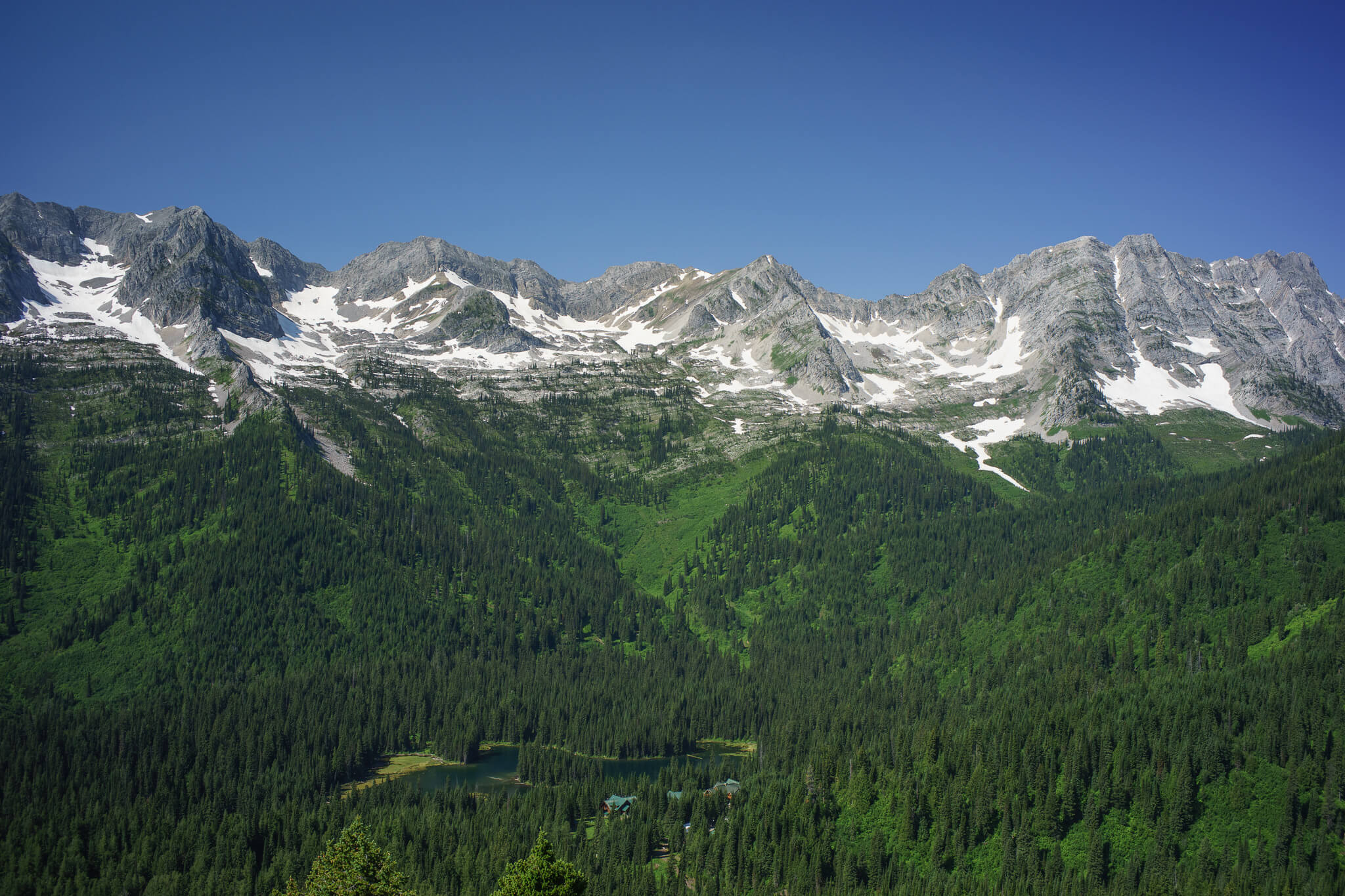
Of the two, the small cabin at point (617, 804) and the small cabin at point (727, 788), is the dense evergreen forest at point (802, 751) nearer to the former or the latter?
the small cabin at point (617, 804)

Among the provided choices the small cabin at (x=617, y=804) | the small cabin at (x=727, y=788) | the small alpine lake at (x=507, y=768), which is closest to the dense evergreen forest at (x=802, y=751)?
the small cabin at (x=617, y=804)

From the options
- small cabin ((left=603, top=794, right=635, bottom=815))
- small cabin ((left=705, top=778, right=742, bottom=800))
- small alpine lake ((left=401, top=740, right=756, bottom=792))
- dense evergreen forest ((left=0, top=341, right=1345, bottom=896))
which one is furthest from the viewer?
small alpine lake ((left=401, top=740, right=756, bottom=792))

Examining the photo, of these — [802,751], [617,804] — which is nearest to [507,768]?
[617,804]

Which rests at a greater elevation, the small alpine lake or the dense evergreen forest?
the dense evergreen forest

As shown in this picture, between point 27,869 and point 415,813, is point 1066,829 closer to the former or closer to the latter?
point 415,813

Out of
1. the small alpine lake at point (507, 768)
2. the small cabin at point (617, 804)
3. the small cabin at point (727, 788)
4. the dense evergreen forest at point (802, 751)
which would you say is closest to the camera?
the dense evergreen forest at point (802, 751)

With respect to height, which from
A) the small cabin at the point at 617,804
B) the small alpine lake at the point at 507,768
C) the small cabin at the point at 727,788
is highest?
the small cabin at the point at 727,788

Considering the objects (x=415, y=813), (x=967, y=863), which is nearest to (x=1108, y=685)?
(x=967, y=863)

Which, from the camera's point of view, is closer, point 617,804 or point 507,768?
point 617,804

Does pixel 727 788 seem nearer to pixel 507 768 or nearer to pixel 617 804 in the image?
pixel 617 804

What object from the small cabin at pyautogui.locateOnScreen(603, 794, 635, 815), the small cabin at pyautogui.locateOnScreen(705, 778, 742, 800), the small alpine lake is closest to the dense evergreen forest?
the small cabin at pyautogui.locateOnScreen(603, 794, 635, 815)

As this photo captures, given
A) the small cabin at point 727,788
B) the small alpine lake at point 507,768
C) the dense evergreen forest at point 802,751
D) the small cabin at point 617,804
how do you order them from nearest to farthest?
the dense evergreen forest at point 802,751 → the small cabin at point 617,804 → the small cabin at point 727,788 → the small alpine lake at point 507,768

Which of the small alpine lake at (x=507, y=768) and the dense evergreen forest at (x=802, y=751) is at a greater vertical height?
the dense evergreen forest at (x=802, y=751)

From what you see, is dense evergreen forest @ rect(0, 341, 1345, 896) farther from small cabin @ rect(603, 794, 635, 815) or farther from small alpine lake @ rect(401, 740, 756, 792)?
small alpine lake @ rect(401, 740, 756, 792)
